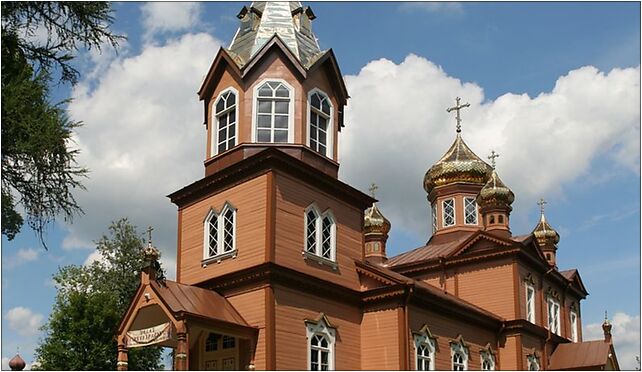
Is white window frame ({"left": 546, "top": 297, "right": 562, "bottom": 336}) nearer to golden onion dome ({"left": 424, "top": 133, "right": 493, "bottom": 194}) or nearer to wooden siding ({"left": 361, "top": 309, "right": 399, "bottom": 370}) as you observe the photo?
golden onion dome ({"left": 424, "top": 133, "right": 493, "bottom": 194})

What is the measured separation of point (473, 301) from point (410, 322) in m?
7.48

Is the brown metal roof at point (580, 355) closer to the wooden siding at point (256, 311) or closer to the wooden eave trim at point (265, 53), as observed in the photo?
the wooden siding at point (256, 311)

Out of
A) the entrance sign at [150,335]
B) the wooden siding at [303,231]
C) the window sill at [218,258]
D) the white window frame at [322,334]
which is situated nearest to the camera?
the entrance sign at [150,335]

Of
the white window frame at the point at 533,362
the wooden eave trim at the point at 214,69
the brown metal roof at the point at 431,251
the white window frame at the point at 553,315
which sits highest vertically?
the wooden eave trim at the point at 214,69

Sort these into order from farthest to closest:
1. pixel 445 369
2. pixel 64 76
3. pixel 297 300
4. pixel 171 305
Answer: pixel 445 369 < pixel 297 300 < pixel 171 305 < pixel 64 76

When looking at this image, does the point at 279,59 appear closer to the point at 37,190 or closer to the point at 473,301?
the point at 37,190

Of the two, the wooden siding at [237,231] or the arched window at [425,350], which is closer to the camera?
the wooden siding at [237,231]

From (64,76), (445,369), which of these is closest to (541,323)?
(445,369)

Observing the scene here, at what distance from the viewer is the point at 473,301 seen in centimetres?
2862

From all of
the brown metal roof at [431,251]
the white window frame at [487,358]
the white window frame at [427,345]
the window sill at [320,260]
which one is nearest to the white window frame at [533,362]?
the white window frame at [487,358]

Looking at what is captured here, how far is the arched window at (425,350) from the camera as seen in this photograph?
22.0 m

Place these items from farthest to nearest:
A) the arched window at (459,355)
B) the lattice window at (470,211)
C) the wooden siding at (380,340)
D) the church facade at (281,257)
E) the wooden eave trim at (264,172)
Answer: the lattice window at (470,211), the arched window at (459,355), the wooden siding at (380,340), the wooden eave trim at (264,172), the church facade at (281,257)

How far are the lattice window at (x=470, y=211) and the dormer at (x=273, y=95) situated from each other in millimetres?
13427

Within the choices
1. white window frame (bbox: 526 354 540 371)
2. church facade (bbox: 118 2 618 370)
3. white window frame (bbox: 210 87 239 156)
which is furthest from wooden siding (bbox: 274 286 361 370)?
white window frame (bbox: 526 354 540 371)
